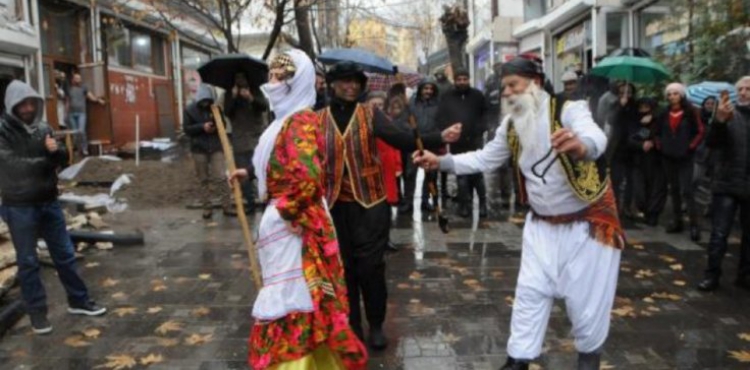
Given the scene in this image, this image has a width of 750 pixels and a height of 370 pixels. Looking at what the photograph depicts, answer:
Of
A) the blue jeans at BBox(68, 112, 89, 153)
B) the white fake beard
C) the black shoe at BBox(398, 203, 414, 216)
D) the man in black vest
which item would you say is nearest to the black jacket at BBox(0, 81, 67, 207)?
the white fake beard

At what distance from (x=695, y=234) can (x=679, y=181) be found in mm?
775

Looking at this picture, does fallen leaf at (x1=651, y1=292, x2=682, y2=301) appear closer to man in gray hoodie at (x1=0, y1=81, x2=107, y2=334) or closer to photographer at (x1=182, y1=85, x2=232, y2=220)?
man in gray hoodie at (x1=0, y1=81, x2=107, y2=334)

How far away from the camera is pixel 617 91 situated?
1002 centimetres

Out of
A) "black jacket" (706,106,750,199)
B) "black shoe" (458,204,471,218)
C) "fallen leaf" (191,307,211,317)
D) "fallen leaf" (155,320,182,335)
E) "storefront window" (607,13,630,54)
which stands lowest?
"fallen leaf" (155,320,182,335)

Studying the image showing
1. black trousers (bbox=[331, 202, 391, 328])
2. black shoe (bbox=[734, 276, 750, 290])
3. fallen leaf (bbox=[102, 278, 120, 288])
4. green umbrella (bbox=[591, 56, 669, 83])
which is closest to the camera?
black trousers (bbox=[331, 202, 391, 328])

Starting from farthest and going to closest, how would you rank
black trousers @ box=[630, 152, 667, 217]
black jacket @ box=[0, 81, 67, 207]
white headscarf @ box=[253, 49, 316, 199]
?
black trousers @ box=[630, 152, 667, 217] < black jacket @ box=[0, 81, 67, 207] < white headscarf @ box=[253, 49, 316, 199]

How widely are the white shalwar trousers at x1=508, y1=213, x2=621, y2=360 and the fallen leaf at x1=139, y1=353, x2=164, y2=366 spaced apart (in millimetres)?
2420

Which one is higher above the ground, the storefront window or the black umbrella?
the storefront window

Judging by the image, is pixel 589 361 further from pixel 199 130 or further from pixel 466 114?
pixel 199 130

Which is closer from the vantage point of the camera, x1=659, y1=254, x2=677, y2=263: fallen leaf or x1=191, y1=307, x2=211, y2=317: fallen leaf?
x1=191, y1=307, x2=211, y2=317: fallen leaf

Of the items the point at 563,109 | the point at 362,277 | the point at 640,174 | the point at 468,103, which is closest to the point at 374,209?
the point at 362,277

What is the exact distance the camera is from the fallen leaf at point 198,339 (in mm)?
5230

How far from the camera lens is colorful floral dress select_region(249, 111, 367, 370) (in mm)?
3652

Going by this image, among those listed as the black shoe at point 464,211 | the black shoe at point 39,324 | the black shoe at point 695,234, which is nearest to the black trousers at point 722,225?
the black shoe at point 695,234
